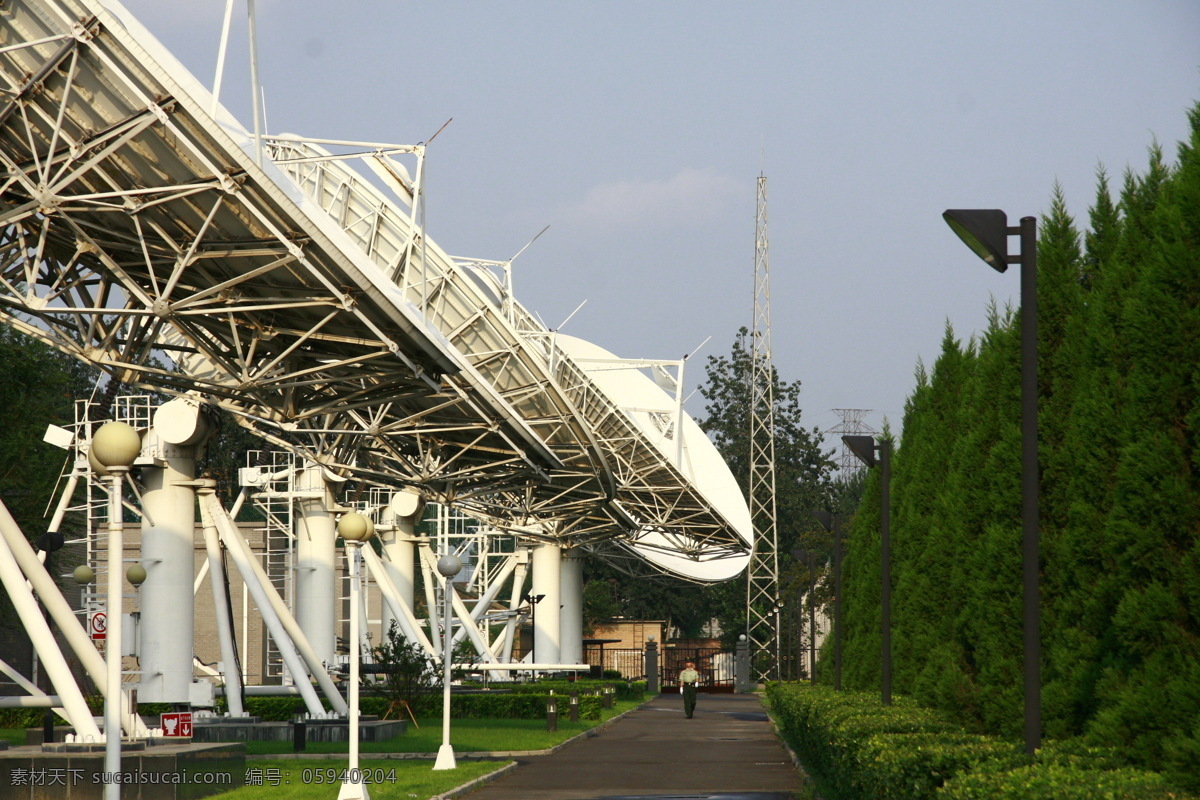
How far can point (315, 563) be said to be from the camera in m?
35.2

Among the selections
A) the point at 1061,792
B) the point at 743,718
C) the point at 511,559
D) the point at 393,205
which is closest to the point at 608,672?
the point at 511,559

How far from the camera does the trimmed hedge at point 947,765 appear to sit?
8.84 metres

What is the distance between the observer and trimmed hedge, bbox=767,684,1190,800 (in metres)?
8.84

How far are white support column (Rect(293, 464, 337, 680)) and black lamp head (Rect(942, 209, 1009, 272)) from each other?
24.1 meters

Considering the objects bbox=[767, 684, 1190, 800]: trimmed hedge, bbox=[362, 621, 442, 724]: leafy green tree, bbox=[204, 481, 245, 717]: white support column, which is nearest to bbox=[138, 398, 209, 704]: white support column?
bbox=[204, 481, 245, 717]: white support column

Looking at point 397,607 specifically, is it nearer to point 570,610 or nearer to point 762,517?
point 570,610

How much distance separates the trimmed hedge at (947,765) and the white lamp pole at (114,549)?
623cm

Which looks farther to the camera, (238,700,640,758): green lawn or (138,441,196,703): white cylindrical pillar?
(238,700,640,758): green lawn

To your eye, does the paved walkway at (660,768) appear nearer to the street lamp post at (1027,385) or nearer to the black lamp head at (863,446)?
the black lamp head at (863,446)

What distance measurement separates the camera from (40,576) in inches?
655

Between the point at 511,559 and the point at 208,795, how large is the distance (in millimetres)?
39018

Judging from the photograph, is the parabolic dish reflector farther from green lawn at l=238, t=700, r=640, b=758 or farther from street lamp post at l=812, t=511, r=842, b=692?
green lawn at l=238, t=700, r=640, b=758

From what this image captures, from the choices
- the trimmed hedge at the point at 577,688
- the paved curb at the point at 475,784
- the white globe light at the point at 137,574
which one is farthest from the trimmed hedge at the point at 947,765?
the trimmed hedge at the point at 577,688

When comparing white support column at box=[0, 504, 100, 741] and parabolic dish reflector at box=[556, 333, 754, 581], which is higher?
parabolic dish reflector at box=[556, 333, 754, 581]
